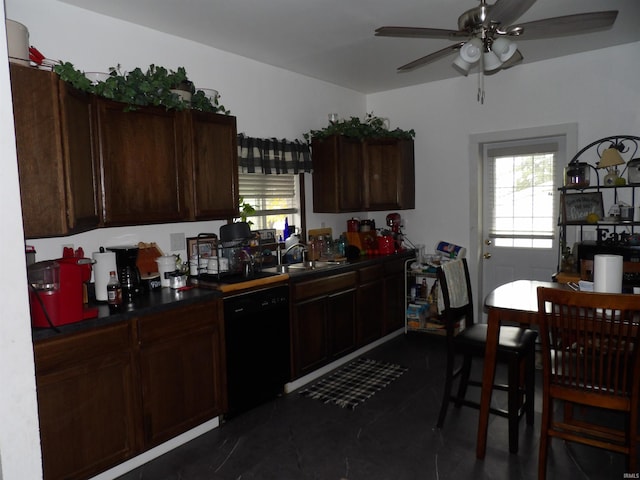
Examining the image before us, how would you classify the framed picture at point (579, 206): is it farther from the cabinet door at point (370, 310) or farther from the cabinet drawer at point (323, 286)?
the cabinet drawer at point (323, 286)

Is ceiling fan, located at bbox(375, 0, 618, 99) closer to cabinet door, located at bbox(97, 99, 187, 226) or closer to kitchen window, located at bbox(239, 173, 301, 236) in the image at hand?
cabinet door, located at bbox(97, 99, 187, 226)

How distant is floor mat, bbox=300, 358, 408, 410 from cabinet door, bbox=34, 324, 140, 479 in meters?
1.43

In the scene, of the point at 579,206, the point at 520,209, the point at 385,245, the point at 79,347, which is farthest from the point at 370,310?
the point at 79,347

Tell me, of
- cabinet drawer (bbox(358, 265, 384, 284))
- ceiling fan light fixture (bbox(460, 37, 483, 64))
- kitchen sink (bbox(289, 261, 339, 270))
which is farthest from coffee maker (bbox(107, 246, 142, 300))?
ceiling fan light fixture (bbox(460, 37, 483, 64))

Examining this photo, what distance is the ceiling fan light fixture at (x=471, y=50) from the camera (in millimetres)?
2428

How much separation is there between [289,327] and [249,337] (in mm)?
434

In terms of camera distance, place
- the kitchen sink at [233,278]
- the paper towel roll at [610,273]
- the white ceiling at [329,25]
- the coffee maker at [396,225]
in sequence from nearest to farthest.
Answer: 1. the paper towel roll at [610,273]
2. the white ceiling at [329,25]
3. the kitchen sink at [233,278]
4. the coffee maker at [396,225]

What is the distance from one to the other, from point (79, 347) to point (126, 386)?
1.25ft

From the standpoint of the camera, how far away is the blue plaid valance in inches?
151

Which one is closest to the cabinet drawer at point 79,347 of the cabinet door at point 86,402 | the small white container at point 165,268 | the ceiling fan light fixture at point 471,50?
the cabinet door at point 86,402

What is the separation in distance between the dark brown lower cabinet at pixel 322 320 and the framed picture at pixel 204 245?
0.66 m

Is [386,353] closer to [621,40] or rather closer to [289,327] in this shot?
[289,327]

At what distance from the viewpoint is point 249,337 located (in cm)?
318

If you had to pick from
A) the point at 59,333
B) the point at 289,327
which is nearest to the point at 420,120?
the point at 289,327
